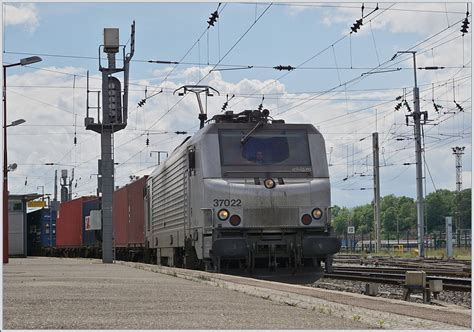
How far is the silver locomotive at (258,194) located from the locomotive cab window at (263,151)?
20 millimetres

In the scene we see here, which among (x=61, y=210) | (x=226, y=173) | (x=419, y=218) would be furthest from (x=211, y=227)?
(x=61, y=210)

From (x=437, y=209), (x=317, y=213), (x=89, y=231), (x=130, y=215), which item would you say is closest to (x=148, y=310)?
(x=317, y=213)

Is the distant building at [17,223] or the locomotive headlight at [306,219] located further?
the distant building at [17,223]

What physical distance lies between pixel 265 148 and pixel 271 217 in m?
1.47

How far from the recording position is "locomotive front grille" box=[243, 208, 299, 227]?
54.0ft

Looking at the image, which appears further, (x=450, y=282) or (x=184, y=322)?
(x=450, y=282)

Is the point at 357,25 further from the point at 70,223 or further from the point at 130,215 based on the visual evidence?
the point at 70,223

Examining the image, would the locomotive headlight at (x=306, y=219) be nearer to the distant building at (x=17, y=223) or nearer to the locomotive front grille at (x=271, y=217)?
the locomotive front grille at (x=271, y=217)

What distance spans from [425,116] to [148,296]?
1267 inches

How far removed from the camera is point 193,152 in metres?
17.5

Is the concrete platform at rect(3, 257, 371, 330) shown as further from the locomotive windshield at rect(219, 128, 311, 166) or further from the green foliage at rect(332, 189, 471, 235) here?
the green foliage at rect(332, 189, 471, 235)

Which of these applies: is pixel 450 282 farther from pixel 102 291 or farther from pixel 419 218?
pixel 419 218

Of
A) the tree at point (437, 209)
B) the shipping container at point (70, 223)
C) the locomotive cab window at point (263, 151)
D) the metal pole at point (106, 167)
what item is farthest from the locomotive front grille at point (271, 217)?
the tree at point (437, 209)

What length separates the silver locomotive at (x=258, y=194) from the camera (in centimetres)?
1639
